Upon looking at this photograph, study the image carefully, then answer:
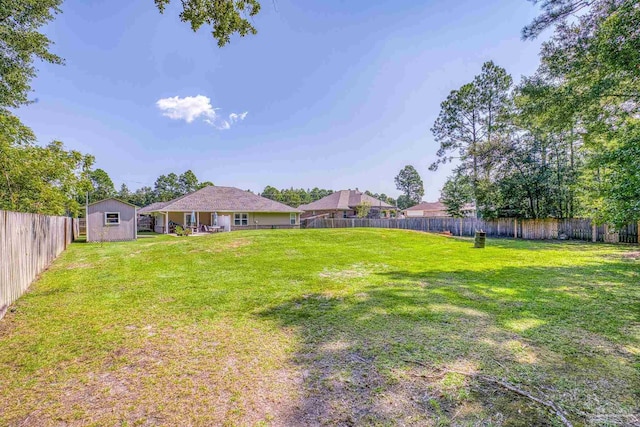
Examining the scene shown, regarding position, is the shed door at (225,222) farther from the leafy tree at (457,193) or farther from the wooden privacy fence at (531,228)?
the leafy tree at (457,193)

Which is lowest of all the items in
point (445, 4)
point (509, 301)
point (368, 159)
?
point (509, 301)

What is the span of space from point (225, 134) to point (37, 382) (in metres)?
25.4

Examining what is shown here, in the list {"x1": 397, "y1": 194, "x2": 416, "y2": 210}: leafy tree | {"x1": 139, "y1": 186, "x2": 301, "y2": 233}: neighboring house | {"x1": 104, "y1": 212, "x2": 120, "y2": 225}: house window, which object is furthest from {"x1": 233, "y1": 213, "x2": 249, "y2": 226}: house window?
{"x1": 397, "y1": 194, "x2": 416, "y2": 210}: leafy tree

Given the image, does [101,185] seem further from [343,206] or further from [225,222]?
[343,206]

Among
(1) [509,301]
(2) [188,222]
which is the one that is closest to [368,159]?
(2) [188,222]

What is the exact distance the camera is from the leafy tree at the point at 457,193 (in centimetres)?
2749

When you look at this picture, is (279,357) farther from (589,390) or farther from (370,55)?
(370,55)

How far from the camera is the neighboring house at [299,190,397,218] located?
37.2 m

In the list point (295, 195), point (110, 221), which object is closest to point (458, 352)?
point (110, 221)

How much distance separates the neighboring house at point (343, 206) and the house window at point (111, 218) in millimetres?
22033

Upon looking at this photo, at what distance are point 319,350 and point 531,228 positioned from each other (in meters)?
22.2

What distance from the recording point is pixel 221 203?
26.5 metres

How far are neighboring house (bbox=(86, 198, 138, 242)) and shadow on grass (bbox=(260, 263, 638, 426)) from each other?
18.4m

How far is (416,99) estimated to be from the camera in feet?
53.3
